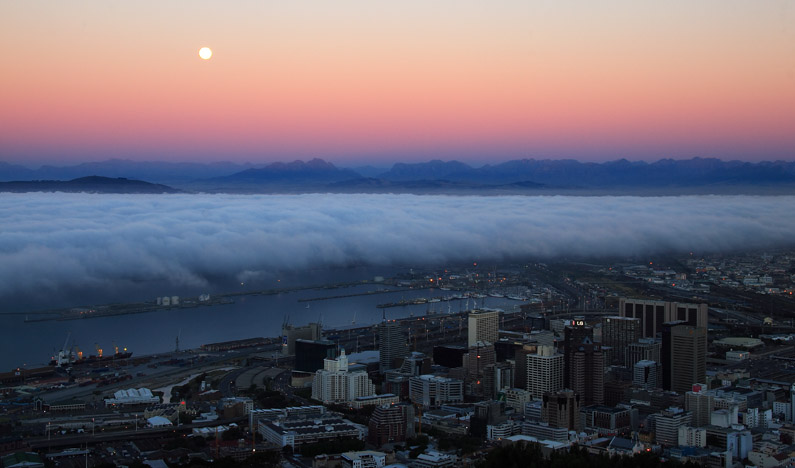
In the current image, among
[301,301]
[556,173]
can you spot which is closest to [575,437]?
[301,301]

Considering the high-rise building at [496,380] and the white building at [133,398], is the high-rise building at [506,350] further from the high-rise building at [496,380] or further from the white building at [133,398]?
the white building at [133,398]

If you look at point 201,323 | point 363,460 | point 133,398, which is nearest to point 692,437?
point 363,460

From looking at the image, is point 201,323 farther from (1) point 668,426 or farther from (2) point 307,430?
(1) point 668,426

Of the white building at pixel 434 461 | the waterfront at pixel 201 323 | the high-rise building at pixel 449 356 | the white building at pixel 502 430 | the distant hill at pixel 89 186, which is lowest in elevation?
the waterfront at pixel 201 323

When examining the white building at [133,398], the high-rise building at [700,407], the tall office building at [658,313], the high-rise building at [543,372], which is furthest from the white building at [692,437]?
the tall office building at [658,313]

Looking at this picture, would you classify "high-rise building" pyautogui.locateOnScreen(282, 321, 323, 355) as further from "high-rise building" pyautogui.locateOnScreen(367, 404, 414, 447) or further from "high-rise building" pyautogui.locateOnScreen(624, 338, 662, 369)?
"high-rise building" pyautogui.locateOnScreen(367, 404, 414, 447)

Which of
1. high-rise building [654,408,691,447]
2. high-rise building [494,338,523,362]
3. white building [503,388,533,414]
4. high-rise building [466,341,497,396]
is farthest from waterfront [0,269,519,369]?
high-rise building [654,408,691,447]
